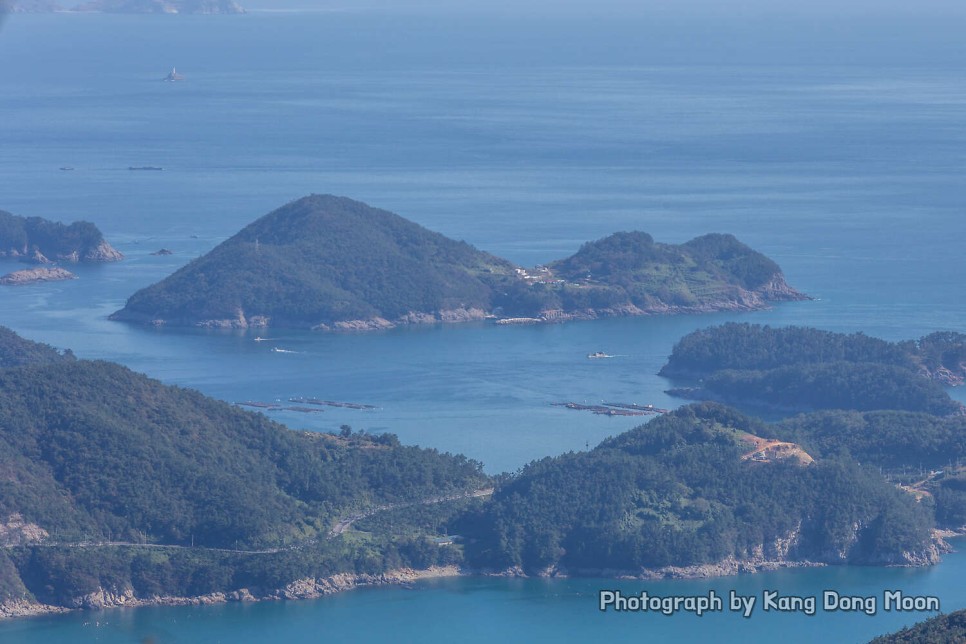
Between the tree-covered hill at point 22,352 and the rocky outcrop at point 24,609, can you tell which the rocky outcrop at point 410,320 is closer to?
the tree-covered hill at point 22,352

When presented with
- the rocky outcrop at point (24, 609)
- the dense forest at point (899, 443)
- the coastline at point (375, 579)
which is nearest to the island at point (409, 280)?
the dense forest at point (899, 443)

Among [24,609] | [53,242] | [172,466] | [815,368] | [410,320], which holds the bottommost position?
[24,609]

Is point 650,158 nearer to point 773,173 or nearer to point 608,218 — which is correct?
point 773,173

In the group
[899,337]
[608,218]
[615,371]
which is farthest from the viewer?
[608,218]

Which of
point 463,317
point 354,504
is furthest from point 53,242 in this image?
point 354,504

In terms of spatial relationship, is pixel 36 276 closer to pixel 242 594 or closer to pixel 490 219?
pixel 490 219

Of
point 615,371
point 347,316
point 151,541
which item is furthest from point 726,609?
point 347,316
